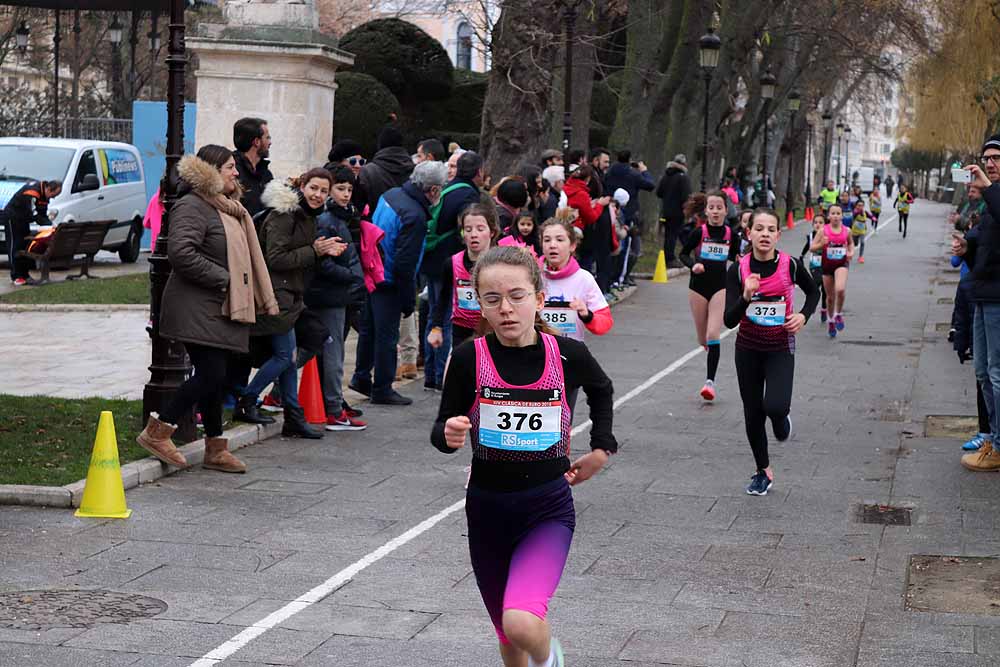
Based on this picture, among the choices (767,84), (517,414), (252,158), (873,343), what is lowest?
(873,343)

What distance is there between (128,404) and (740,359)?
459cm

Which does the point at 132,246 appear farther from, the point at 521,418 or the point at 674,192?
the point at 521,418

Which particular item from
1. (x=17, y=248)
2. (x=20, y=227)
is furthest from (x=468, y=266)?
(x=20, y=227)

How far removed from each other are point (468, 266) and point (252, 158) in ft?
6.24

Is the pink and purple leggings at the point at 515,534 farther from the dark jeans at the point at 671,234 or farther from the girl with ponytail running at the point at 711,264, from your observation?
the dark jeans at the point at 671,234

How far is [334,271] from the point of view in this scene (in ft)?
37.3

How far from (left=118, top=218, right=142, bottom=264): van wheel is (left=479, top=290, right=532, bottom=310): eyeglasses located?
22.4 m

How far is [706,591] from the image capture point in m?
7.43

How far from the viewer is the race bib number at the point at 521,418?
527 centimetres

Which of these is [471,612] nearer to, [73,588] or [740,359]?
[73,588]

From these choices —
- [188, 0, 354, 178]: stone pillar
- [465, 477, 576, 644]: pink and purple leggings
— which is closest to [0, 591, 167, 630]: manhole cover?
[465, 477, 576, 644]: pink and purple leggings

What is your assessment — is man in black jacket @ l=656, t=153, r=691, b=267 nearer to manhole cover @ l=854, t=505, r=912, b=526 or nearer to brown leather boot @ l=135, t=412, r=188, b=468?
manhole cover @ l=854, t=505, r=912, b=526

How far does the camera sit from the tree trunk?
88.0 feet

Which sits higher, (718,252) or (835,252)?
(718,252)
